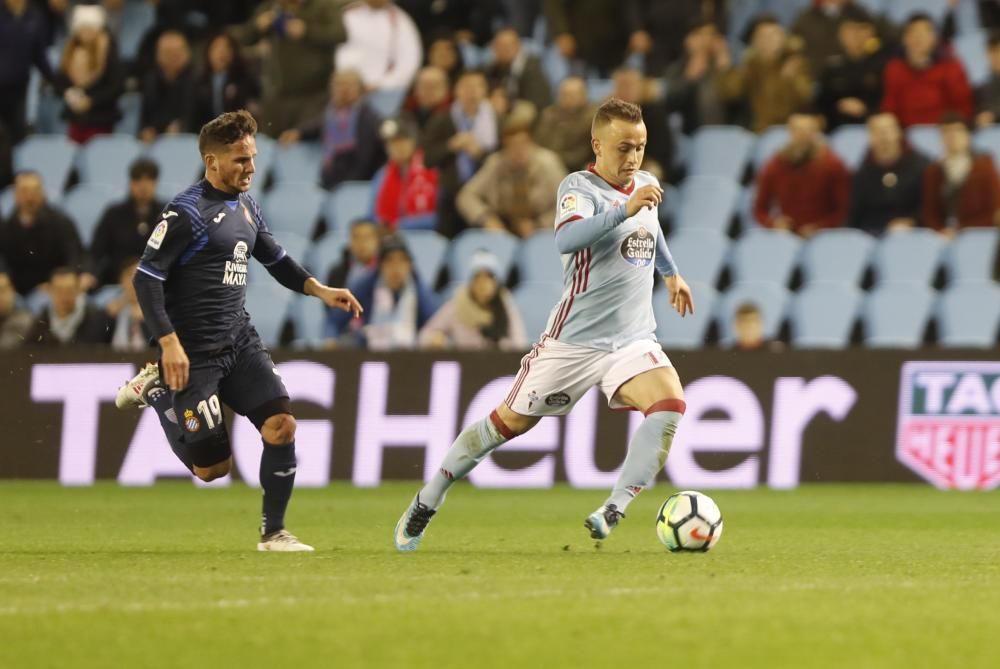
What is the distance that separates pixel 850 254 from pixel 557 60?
453 centimetres

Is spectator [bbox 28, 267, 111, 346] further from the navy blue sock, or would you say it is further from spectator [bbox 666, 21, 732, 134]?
the navy blue sock

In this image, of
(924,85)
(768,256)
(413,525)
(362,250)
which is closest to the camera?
(413,525)

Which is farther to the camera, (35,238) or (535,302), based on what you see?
(35,238)

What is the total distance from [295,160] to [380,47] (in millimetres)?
1514

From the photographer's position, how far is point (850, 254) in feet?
52.3

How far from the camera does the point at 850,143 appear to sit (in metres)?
17.0

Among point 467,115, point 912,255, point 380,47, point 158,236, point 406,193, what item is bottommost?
point 158,236

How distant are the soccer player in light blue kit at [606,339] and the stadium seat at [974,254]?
24.8 feet

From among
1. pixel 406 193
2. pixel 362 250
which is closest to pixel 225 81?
pixel 406 193

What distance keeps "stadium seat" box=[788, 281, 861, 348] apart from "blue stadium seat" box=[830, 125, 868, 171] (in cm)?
186

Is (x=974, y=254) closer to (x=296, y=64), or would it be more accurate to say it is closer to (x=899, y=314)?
(x=899, y=314)

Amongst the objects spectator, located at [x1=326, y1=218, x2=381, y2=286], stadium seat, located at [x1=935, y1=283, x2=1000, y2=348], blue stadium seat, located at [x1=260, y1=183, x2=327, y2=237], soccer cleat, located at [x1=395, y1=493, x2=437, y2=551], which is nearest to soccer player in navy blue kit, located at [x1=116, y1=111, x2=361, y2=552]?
soccer cleat, located at [x1=395, y1=493, x2=437, y2=551]

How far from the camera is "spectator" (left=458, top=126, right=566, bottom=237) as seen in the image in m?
16.3

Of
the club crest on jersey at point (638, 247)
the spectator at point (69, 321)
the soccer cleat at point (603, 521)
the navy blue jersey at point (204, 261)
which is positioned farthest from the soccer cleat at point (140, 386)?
the spectator at point (69, 321)
